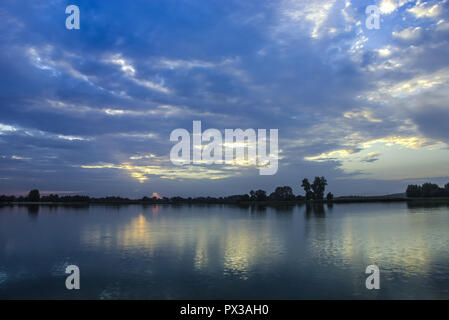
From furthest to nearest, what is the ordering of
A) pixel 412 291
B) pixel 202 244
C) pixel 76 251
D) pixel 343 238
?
pixel 343 238 < pixel 202 244 < pixel 76 251 < pixel 412 291

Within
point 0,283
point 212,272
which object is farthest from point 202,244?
point 0,283

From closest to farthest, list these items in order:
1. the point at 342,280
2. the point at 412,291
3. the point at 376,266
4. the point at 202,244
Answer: the point at 412,291
the point at 342,280
the point at 376,266
the point at 202,244

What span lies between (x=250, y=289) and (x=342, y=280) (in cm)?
756

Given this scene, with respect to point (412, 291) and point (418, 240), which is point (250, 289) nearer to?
point (412, 291)

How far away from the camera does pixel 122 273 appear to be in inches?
970

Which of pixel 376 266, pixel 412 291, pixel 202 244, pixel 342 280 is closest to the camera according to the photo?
pixel 412 291

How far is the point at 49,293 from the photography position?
65.4 ft
